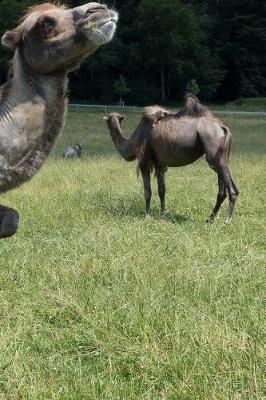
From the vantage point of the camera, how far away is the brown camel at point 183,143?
29.9 feet

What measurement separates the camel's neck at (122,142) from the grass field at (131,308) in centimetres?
190

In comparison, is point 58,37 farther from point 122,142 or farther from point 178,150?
point 122,142

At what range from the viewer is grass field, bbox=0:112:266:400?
3.33 m

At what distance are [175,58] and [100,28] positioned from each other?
51.7m

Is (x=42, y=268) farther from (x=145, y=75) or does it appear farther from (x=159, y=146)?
(x=145, y=75)

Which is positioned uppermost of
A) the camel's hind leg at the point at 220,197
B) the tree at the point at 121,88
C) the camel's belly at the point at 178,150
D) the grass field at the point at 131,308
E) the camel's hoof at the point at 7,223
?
the camel's hoof at the point at 7,223

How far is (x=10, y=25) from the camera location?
46281 millimetres

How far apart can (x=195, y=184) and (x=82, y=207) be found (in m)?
3.53

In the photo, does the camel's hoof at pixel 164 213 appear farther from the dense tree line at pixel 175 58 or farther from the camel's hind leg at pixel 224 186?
the dense tree line at pixel 175 58

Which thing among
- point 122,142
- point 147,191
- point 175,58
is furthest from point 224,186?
point 175,58

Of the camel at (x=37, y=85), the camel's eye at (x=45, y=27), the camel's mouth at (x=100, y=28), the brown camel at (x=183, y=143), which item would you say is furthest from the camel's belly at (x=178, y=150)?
the camel's mouth at (x=100, y=28)

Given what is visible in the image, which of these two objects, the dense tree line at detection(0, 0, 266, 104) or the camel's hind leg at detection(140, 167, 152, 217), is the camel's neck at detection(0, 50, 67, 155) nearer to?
the camel's hind leg at detection(140, 167, 152, 217)

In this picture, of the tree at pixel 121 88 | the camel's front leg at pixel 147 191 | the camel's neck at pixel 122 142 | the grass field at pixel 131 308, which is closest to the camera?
the grass field at pixel 131 308

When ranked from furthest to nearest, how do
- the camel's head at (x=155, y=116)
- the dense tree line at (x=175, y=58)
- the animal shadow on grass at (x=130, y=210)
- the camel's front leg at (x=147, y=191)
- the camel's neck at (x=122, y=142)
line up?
the dense tree line at (x=175, y=58) → the camel's neck at (x=122, y=142) → the camel's head at (x=155, y=116) → the camel's front leg at (x=147, y=191) → the animal shadow on grass at (x=130, y=210)
